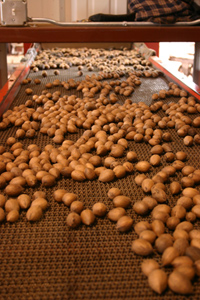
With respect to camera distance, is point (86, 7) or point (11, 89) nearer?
point (11, 89)

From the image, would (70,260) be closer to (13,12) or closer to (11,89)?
(13,12)

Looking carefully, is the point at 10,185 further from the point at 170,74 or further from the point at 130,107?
the point at 170,74

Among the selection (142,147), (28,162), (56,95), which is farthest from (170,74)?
(28,162)

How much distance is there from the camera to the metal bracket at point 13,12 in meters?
1.60

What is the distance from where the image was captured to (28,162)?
4.55 feet

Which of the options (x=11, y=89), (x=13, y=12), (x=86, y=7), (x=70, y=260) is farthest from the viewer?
(x=86, y=7)

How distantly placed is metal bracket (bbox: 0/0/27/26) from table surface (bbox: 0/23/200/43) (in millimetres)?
40

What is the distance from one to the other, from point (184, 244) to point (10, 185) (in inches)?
25.4

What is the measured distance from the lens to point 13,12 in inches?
64.8

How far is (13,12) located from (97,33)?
1.50 ft

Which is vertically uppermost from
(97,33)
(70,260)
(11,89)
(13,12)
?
(13,12)

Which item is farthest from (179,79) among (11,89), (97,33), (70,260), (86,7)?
(86,7)

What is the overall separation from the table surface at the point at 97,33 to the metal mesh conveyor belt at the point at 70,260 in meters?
0.91

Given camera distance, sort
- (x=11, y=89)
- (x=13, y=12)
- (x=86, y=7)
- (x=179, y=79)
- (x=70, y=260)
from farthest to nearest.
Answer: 1. (x=86, y=7)
2. (x=179, y=79)
3. (x=11, y=89)
4. (x=13, y=12)
5. (x=70, y=260)
